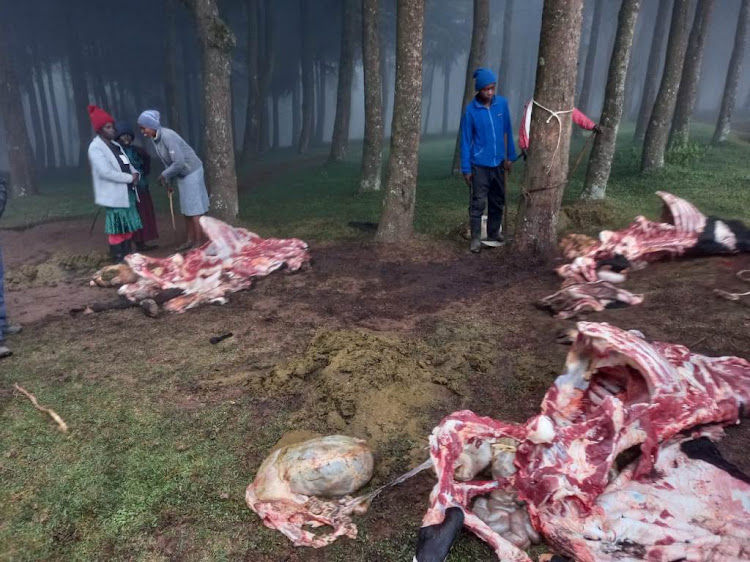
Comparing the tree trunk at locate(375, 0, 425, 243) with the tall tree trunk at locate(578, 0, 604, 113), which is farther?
the tall tree trunk at locate(578, 0, 604, 113)

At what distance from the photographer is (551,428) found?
2799 millimetres

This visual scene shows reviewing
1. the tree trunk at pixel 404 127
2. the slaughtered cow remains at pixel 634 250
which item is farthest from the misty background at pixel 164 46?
the slaughtered cow remains at pixel 634 250

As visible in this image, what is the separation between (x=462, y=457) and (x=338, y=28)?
26.5 meters

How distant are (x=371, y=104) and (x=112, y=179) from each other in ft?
19.3

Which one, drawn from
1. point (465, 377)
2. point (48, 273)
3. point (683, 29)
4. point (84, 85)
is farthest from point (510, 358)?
point (84, 85)

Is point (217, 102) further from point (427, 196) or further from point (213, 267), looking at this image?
point (427, 196)

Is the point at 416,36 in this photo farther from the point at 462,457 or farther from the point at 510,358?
the point at 462,457

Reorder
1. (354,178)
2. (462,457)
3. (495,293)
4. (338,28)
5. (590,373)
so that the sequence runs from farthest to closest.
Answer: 1. (338,28)
2. (354,178)
3. (495,293)
4. (590,373)
5. (462,457)

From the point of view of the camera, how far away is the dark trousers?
6945 mm

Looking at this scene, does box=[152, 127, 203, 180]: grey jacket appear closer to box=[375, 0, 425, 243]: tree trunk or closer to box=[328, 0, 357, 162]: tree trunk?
box=[375, 0, 425, 243]: tree trunk

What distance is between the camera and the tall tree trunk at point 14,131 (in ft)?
48.5

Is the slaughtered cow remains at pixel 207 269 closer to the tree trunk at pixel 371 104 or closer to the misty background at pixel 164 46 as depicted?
the tree trunk at pixel 371 104

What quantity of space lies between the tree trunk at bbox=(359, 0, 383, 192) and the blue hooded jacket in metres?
4.69

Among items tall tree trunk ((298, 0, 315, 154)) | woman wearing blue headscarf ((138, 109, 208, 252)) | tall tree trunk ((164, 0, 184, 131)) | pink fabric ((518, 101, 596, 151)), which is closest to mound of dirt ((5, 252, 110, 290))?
woman wearing blue headscarf ((138, 109, 208, 252))
